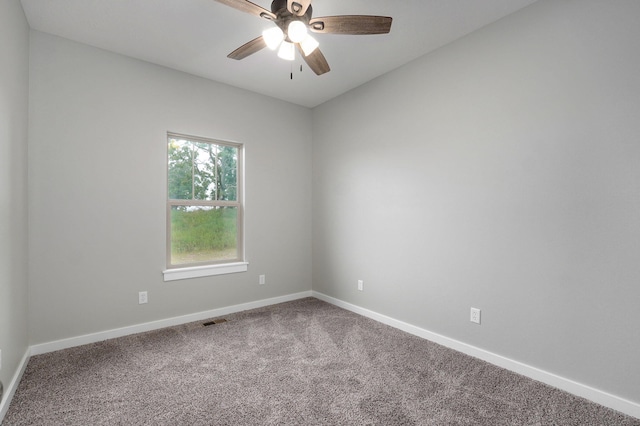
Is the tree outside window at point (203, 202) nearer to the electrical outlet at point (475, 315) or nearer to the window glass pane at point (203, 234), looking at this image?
the window glass pane at point (203, 234)

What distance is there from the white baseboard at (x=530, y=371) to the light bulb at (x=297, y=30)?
8.71 feet

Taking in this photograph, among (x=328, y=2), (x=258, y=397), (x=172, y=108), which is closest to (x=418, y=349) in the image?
(x=258, y=397)

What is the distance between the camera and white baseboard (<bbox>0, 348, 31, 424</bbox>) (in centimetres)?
177

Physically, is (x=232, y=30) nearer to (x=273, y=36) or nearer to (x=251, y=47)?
(x=251, y=47)

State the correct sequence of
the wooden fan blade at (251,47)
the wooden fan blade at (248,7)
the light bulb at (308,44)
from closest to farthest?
the wooden fan blade at (248,7), the light bulb at (308,44), the wooden fan blade at (251,47)

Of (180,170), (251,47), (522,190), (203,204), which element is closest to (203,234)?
(203,204)

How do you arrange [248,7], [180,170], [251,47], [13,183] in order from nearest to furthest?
1. [248,7]
2. [13,183]
3. [251,47]
4. [180,170]

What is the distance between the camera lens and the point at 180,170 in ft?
11.1

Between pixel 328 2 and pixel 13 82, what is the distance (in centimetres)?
218

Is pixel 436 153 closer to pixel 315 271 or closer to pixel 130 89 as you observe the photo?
pixel 315 271

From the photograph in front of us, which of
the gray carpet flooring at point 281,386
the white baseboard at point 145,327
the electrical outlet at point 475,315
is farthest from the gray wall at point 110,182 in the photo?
the electrical outlet at point 475,315

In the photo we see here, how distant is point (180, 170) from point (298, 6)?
2.24 m

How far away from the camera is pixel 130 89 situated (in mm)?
2975

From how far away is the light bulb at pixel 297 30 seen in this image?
1823 millimetres
